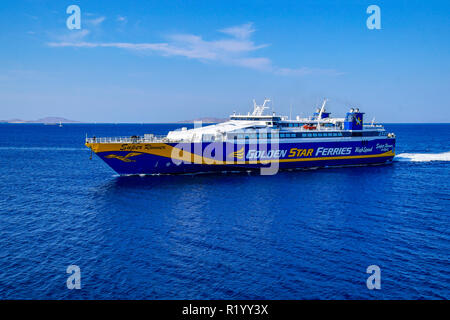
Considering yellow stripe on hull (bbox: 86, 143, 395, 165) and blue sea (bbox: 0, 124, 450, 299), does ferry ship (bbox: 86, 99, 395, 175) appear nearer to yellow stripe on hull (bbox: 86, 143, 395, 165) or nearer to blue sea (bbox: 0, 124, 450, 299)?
yellow stripe on hull (bbox: 86, 143, 395, 165)

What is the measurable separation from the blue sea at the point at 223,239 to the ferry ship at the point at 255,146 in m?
3.55

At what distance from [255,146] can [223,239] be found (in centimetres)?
2649

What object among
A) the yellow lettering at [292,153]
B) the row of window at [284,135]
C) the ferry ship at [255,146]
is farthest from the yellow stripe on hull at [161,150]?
the yellow lettering at [292,153]

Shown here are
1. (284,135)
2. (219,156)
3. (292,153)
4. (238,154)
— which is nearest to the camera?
(219,156)

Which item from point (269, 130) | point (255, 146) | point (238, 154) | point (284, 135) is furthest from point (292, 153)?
point (238, 154)

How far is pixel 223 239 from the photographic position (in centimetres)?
2348

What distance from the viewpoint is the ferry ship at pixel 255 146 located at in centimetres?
4378

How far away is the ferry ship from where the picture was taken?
43781 mm

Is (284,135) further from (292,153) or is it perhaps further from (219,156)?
(219,156)

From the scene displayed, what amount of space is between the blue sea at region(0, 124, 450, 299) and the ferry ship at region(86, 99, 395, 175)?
3547 mm

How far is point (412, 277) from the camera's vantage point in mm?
18266

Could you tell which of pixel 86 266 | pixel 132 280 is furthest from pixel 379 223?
pixel 86 266
